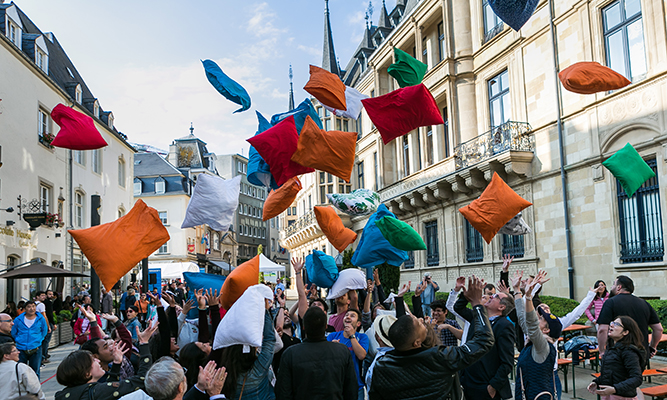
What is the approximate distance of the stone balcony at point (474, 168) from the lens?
16344mm

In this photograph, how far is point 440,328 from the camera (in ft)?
19.0

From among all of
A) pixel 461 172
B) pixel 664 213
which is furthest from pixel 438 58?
A: pixel 664 213

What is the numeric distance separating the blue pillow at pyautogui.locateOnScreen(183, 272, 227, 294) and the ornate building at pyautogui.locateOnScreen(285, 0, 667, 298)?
32.2 ft

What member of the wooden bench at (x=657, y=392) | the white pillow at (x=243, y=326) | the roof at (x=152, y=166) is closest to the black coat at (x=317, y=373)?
the white pillow at (x=243, y=326)

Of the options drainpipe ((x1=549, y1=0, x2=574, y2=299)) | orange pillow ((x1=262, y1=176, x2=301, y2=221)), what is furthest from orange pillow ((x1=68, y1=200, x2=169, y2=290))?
drainpipe ((x1=549, y1=0, x2=574, y2=299))

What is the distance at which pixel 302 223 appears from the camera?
42.1 m

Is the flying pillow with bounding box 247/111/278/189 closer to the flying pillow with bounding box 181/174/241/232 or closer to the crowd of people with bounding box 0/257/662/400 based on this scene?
the flying pillow with bounding box 181/174/241/232

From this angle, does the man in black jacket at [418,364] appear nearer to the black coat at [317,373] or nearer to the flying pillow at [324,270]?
the black coat at [317,373]

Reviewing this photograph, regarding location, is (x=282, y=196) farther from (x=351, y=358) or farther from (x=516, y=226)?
(x=351, y=358)

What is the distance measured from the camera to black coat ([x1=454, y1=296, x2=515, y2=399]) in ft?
15.6

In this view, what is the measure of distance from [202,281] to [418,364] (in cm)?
397

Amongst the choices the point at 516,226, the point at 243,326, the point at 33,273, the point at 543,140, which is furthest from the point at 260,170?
the point at 543,140

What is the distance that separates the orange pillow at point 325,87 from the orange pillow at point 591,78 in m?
3.65

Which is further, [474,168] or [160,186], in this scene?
[160,186]
